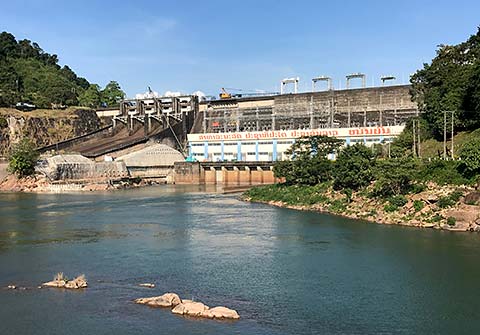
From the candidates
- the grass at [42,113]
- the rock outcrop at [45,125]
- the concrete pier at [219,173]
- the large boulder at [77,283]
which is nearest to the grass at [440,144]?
the concrete pier at [219,173]

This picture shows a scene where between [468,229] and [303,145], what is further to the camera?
[303,145]

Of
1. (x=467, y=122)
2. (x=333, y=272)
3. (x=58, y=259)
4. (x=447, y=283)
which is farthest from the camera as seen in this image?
(x=467, y=122)

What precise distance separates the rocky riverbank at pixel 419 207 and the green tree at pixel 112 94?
220 ft

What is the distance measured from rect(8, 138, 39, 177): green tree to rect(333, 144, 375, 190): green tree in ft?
107

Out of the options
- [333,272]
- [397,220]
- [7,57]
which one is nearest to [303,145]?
[397,220]

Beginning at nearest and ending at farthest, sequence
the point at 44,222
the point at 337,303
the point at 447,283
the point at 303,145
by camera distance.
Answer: the point at 337,303 < the point at 447,283 < the point at 44,222 < the point at 303,145

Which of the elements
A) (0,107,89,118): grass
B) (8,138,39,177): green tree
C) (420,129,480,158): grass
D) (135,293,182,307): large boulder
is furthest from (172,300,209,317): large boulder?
(0,107,89,118): grass

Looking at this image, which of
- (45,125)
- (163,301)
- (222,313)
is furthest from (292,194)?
(45,125)

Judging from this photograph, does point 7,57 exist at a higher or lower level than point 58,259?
higher

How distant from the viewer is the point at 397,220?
2727 centimetres

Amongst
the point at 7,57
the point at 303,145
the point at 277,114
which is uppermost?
the point at 7,57

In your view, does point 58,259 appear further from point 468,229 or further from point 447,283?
point 468,229

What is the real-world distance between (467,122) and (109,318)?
102 feet

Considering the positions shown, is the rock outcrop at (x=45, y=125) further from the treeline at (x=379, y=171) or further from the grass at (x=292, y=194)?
the treeline at (x=379, y=171)
